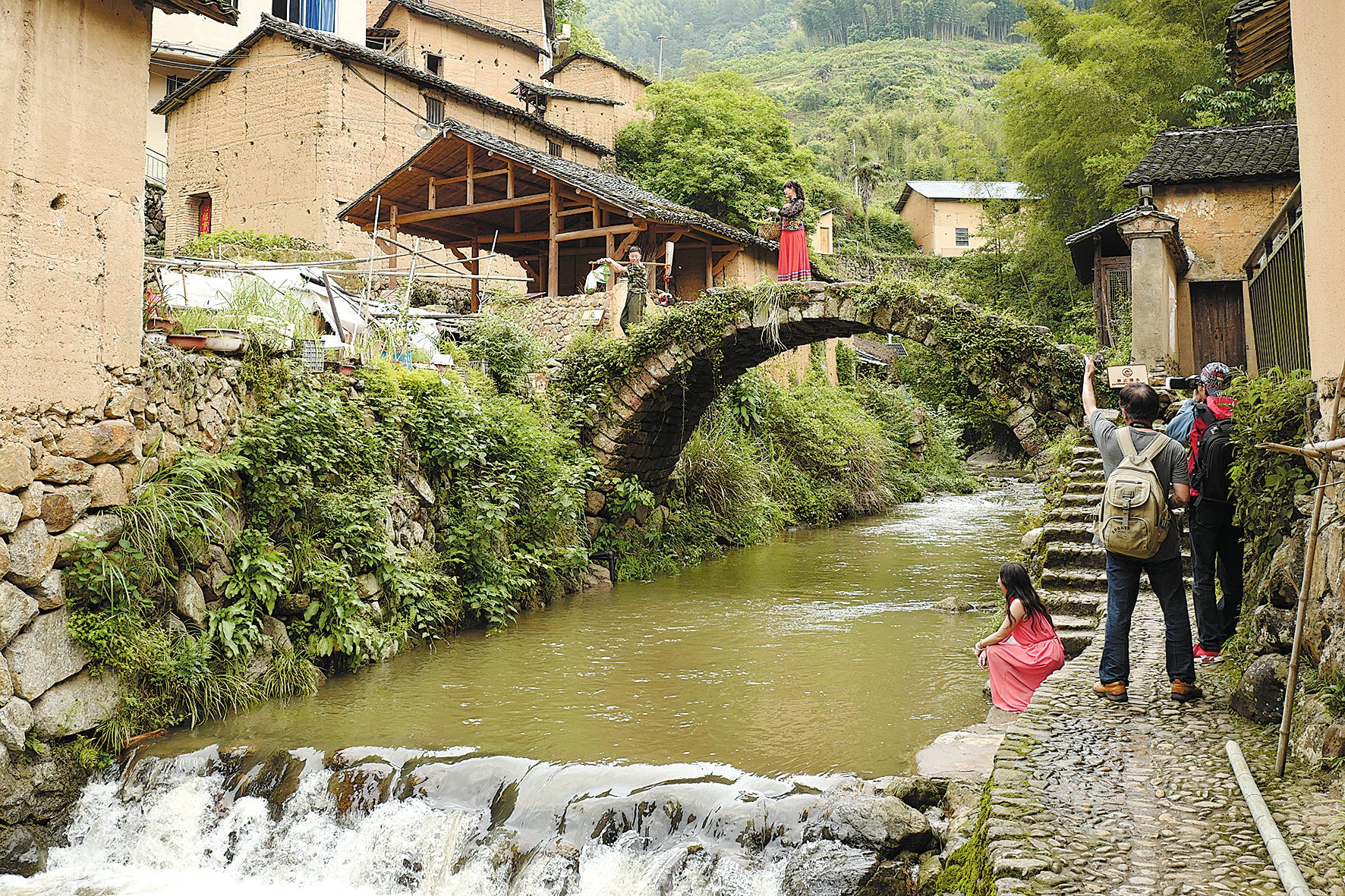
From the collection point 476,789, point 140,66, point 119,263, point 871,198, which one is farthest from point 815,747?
point 871,198

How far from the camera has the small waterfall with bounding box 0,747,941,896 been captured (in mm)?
5137

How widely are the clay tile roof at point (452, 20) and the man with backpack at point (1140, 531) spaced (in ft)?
93.7

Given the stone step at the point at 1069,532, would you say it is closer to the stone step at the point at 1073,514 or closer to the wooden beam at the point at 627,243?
the stone step at the point at 1073,514

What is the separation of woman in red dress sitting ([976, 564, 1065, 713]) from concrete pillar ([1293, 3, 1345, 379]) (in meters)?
2.23

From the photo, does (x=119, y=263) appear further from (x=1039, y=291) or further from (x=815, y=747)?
(x=1039, y=291)

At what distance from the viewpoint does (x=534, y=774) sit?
6.00 m

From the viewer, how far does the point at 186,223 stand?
2423 centimetres

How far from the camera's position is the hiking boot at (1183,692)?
195 inches

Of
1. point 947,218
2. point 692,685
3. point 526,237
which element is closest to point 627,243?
point 526,237

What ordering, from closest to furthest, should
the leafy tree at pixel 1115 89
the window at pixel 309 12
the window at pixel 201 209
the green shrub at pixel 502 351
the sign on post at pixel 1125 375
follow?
the sign on post at pixel 1125 375, the green shrub at pixel 502 351, the leafy tree at pixel 1115 89, the window at pixel 201 209, the window at pixel 309 12

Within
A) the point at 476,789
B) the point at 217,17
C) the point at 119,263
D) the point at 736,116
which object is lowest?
the point at 476,789

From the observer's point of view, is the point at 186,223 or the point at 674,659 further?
the point at 186,223

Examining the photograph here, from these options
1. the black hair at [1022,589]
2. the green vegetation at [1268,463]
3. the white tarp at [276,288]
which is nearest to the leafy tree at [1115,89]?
the white tarp at [276,288]

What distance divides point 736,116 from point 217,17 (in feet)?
88.8
